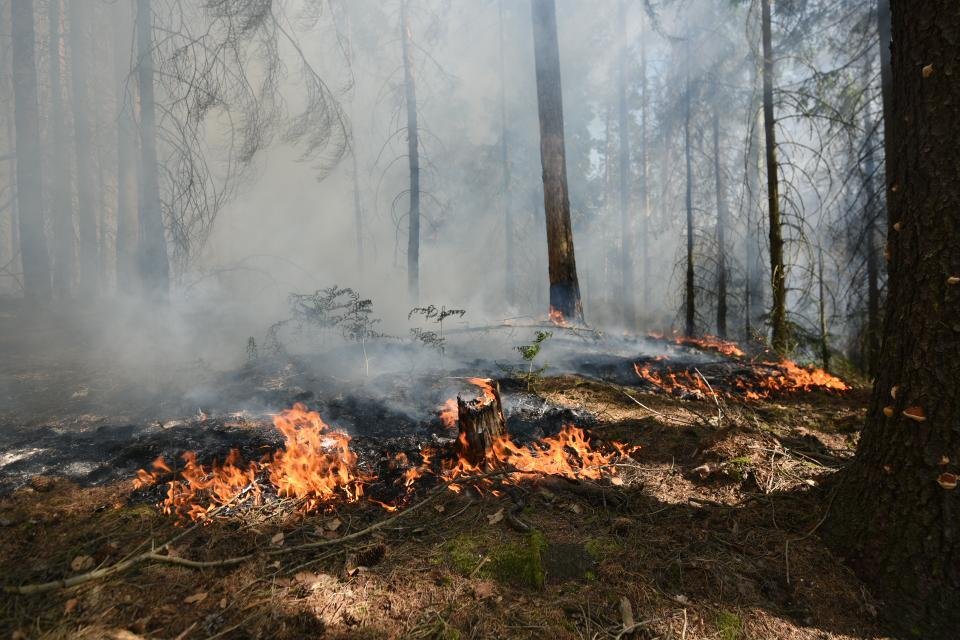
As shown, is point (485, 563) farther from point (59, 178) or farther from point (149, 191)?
point (59, 178)

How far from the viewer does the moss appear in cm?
185

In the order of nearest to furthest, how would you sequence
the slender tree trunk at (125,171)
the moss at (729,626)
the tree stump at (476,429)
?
the moss at (729,626), the tree stump at (476,429), the slender tree trunk at (125,171)

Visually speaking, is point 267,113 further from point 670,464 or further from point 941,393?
point 941,393

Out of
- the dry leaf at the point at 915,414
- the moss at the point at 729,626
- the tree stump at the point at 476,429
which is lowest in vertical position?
the moss at the point at 729,626

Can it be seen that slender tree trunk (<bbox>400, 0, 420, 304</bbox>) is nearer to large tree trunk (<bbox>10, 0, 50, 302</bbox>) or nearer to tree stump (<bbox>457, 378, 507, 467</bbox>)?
large tree trunk (<bbox>10, 0, 50, 302</bbox>)

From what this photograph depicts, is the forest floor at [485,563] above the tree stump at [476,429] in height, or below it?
below

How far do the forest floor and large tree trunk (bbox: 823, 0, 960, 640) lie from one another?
21cm

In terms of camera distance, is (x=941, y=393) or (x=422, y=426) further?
(x=422, y=426)

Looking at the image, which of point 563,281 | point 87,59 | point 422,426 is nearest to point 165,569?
point 422,426

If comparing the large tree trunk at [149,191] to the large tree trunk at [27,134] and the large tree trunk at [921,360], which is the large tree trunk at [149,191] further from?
the large tree trunk at [921,360]

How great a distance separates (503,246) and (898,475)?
24057 mm

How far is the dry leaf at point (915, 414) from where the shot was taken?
2.06 metres

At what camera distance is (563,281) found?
27.4 feet

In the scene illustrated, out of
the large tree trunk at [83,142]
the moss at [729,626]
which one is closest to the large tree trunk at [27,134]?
the large tree trunk at [83,142]
